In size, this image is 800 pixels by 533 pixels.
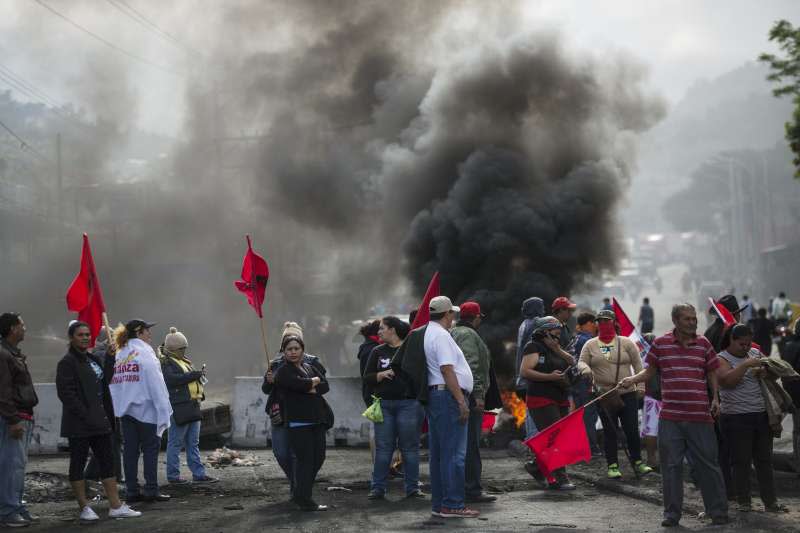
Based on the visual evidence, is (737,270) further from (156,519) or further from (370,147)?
(156,519)

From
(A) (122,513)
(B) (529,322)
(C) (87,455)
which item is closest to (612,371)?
(B) (529,322)

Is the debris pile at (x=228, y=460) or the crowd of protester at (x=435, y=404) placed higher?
the crowd of protester at (x=435, y=404)

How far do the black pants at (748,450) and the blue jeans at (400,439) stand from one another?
2.51 meters

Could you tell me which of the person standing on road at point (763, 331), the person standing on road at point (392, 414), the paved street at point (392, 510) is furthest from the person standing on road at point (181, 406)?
the person standing on road at point (763, 331)

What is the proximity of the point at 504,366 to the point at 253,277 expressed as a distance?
34.6 feet

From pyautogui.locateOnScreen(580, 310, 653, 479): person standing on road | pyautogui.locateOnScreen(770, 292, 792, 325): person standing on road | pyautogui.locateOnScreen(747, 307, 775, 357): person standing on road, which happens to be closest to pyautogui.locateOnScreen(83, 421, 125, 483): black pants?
pyautogui.locateOnScreen(580, 310, 653, 479): person standing on road

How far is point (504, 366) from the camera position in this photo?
65.7ft

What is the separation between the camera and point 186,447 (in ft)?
33.1

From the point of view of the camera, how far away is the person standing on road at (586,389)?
35.8 ft

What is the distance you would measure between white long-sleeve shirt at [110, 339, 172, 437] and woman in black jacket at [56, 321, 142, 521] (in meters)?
0.73

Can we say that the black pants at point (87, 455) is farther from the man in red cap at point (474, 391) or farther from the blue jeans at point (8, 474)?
the man in red cap at point (474, 391)

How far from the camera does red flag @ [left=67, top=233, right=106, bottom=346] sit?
31.5 ft

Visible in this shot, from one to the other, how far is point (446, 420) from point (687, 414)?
1.68 m

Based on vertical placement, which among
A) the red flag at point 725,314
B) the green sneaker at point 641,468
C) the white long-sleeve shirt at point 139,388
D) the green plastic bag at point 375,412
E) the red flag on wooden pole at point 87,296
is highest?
the red flag on wooden pole at point 87,296
